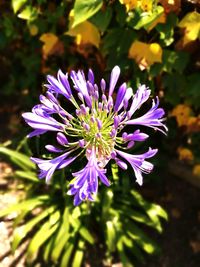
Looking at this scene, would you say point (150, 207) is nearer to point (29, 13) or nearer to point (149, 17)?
point (149, 17)

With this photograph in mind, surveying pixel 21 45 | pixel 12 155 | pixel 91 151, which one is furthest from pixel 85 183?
pixel 21 45

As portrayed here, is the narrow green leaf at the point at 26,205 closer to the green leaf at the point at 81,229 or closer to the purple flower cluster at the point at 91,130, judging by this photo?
the green leaf at the point at 81,229

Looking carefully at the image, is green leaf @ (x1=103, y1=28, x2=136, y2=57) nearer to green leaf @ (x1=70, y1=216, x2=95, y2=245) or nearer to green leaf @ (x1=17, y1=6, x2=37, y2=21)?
green leaf @ (x1=17, y1=6, x2=37, y2=21)

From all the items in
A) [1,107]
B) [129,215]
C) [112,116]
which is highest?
[1,107]

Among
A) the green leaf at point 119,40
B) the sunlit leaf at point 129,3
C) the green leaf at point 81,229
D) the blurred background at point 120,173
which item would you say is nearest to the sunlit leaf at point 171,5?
the blurred background at point 120,173

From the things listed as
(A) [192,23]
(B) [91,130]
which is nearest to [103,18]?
(A) [192,23]

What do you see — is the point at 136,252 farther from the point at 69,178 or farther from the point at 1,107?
the point at 1,107
